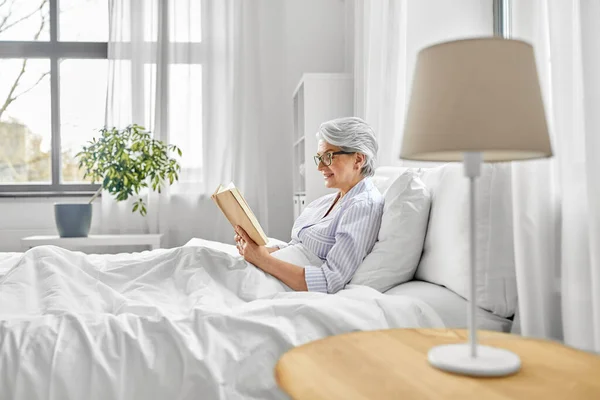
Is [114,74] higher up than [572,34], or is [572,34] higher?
[114,74]

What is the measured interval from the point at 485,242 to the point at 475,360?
2.11ft

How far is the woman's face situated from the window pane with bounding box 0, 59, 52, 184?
3.27 meters

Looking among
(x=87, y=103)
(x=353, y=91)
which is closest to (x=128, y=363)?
(x=353, y=91)

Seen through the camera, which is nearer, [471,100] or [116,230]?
[471,100]

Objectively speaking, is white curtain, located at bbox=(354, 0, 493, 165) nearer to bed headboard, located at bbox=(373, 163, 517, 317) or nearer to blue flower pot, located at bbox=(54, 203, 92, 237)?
bed headboard, located at bbox=(373, 163, 517, 317)

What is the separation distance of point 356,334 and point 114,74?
12.3 ft

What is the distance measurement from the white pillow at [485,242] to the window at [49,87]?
3.59 metres

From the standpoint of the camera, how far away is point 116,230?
4.38 meters

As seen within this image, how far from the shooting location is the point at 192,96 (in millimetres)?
4477

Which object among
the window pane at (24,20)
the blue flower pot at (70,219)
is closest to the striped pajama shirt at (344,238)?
the blue flower pot at (70,219)

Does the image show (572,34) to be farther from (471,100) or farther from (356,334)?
(356,334)

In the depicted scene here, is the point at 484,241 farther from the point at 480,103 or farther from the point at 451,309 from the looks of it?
the point at 480,103

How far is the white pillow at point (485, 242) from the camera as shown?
1490 mm

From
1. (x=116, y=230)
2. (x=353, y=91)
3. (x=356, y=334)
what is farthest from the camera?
(x=116, y=230)
